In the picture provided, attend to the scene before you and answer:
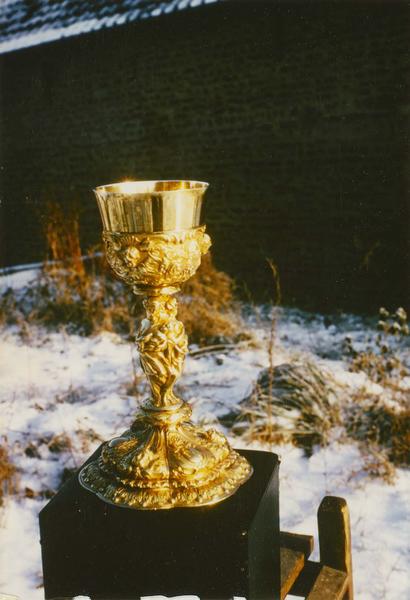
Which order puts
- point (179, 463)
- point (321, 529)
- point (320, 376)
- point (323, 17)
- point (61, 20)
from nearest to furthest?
point (179, 463), point (321, 529), point (320, 376), point (323, 17), point (61, 20)

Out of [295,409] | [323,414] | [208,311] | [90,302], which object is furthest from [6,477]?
[90,302]

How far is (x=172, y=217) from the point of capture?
1.40m

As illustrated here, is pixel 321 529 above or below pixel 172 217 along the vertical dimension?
below

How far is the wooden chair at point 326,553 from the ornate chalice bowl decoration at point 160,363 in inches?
21.9

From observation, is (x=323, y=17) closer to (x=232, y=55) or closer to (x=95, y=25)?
(x=232, y=55)

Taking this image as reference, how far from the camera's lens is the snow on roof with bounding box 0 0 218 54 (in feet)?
19.5

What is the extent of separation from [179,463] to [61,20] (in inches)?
261

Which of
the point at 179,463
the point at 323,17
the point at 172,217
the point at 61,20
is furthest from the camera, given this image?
the point at 61,20

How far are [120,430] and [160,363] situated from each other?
6.86ft

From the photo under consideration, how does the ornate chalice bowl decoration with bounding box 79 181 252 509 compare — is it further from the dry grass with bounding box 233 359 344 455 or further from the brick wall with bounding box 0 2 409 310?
the brick wall with bounding box 0 2 409 310

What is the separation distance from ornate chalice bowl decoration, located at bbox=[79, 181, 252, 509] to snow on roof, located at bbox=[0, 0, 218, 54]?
187 inches

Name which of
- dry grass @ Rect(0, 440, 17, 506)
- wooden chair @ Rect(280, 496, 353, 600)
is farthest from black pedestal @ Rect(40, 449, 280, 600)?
dry grass @ Rect(0, 440, 17, 506)

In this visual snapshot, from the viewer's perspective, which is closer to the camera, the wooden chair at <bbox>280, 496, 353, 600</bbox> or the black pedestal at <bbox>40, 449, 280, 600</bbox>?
the black pedestal at <bbox>40, 449, 280, 600</bbox>

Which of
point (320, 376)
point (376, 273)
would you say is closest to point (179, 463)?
point (320, 376)
